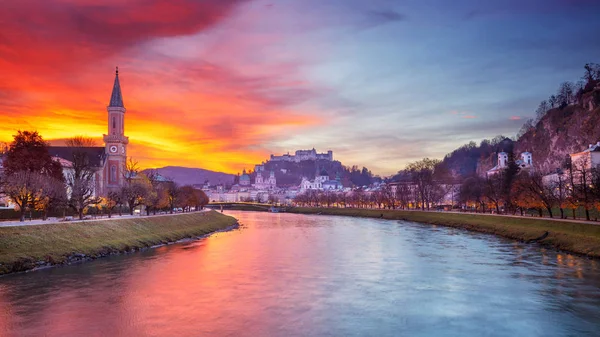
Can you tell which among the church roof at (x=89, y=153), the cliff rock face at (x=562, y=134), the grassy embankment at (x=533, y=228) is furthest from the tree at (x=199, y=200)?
the cliff rock face at (x=562, y=134)

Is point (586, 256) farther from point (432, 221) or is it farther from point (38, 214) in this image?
point (38, 214)

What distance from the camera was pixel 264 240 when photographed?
62.9m

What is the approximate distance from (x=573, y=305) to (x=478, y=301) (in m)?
4.61

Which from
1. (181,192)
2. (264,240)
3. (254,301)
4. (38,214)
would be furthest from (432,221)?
(254,301)

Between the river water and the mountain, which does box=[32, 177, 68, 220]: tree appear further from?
the mountain

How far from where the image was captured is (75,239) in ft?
143

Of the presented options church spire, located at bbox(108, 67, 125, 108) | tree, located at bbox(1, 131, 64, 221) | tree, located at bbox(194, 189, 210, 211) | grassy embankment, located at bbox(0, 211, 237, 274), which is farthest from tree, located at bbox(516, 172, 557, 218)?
church spire, located at bbox(108, 67, 125, 108)

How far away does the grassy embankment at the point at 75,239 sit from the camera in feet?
117

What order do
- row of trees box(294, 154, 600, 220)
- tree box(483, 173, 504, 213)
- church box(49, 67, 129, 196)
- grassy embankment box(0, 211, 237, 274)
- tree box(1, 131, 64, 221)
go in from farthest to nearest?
church box(49, 67, 129, 196) → tree box(483, 173, 504, 213) → row of trees box(294, 154, 600, 220) → tree box(1, 131, 64, 221) → grassy embankment box(0, 211, 237, 274)

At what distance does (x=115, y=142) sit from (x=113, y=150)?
1821mm

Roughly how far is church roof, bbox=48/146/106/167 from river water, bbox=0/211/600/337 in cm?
6979

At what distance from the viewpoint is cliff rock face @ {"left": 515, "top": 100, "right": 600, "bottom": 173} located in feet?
423

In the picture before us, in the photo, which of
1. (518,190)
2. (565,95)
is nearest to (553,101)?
(565,95)

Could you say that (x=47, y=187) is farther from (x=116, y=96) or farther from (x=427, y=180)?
(x=427, y=180)
